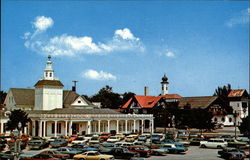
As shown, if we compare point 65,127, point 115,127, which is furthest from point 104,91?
point 65,127

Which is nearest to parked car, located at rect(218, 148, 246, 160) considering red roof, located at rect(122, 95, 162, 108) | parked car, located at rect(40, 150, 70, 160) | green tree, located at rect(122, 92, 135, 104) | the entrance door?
parked car, located at rect(40, 150, 70, 160)

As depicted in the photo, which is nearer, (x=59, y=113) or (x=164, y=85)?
(x=59, y=113)

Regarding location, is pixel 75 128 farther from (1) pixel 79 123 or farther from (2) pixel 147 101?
(2) pixel 147 101

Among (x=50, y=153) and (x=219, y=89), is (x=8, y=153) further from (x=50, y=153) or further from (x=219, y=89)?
(x=219, y=89)

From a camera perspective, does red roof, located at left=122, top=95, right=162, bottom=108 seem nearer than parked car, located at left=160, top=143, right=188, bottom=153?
No

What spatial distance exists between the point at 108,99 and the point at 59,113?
56009 millimetres

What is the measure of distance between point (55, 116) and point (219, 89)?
4545 inches

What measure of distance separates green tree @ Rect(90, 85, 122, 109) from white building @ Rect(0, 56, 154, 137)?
38.2m

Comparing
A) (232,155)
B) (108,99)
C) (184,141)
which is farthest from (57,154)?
(108,99)

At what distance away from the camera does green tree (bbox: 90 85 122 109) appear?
121544 mm

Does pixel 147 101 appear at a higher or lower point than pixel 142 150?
higher

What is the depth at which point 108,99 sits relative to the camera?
12306 cm

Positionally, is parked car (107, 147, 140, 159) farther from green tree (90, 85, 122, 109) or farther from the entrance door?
green tree (90, 85, 122, 109)

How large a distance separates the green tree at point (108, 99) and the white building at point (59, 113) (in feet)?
125
